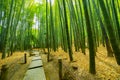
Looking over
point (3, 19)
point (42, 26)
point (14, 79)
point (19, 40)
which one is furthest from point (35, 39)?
point (14, 79)

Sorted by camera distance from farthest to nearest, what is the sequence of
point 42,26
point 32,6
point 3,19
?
point 42,26 < point 32,6 < point 3,19

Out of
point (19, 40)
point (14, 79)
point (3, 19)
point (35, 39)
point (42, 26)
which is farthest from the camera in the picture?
point (35, 39)

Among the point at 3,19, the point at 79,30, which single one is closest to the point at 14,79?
the point at 79,30

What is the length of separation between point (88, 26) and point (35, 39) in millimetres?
28925

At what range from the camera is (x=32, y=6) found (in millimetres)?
17766

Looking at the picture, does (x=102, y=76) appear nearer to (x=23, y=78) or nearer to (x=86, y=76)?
(x=86, y=76)

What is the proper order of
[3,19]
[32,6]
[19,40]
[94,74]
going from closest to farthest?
[94,74]
[3,19]
[32,6]
[19,40]

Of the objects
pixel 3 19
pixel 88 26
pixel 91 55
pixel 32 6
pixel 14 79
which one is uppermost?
pixel 32 6

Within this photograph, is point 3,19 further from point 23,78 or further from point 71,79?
point 71,79

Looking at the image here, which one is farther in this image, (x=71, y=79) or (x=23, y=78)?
(x=23, y=78)

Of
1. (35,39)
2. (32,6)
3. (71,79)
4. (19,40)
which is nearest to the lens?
(71,79)

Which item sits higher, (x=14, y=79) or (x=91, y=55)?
(x=91, y=55)

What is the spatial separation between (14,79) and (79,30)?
6580mm

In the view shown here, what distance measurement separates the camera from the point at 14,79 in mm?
5426
